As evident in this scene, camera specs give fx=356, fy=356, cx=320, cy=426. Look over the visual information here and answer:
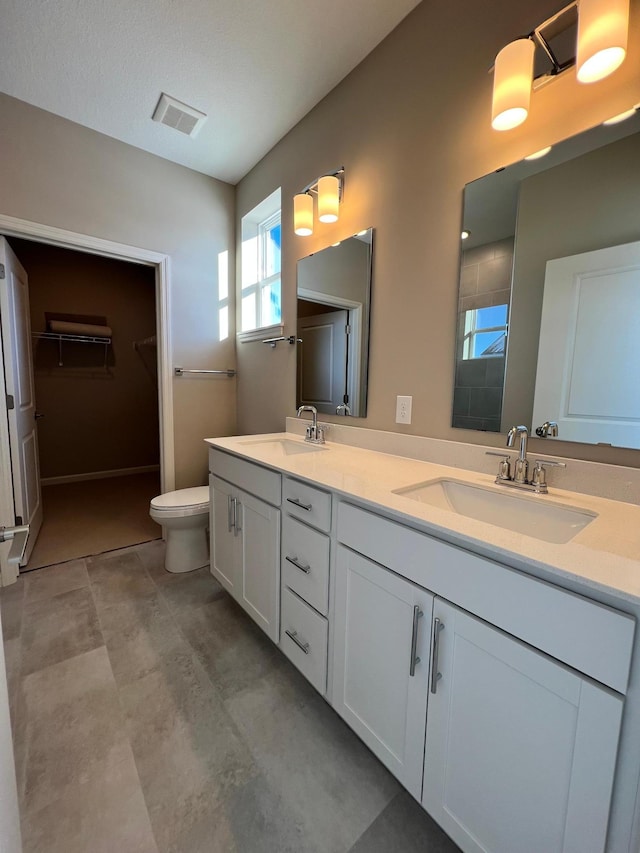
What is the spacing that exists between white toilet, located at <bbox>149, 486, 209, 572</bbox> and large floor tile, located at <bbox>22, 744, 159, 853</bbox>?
118cm

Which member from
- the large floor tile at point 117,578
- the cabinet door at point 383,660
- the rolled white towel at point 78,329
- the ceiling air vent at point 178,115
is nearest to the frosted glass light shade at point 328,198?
the ceiling air vent at point 178,115

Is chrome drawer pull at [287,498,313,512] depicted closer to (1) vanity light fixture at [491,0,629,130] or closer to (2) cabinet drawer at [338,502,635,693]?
(2) cabinet drawer at [338,502,635,693]

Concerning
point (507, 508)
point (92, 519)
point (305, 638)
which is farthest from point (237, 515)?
point (92, 519)

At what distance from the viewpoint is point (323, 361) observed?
76.8 inches

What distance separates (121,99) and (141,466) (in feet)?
12.1

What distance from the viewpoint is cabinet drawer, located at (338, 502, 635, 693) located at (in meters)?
0.58

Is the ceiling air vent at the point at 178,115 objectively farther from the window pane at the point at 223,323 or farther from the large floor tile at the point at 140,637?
the large floor tile at the point at 140,637

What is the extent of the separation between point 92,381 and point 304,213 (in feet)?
11.3

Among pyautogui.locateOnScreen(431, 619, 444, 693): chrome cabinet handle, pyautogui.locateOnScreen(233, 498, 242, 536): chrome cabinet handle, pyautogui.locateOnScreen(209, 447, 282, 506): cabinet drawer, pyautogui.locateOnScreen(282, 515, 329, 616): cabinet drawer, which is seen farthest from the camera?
pyautogui.locateOnScreen(233, 498, 242, 536): chrome cabinet handle

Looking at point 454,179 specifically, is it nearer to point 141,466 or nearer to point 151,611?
point 151,611

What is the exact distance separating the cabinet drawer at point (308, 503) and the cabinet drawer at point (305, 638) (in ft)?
1.05

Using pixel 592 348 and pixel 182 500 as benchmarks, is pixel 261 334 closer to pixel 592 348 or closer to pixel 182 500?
pixel 182 500

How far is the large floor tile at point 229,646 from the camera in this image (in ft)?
4.77

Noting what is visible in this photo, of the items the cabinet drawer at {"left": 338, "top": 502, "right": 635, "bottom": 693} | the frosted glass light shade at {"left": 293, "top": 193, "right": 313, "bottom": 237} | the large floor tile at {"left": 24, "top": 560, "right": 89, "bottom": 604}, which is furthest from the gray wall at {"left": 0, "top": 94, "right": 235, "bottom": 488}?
the cabinet drawer at {"left": 338, "top": 502, "right": 635, "bottom": 693}
